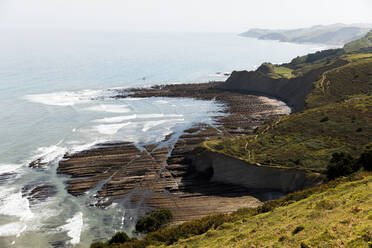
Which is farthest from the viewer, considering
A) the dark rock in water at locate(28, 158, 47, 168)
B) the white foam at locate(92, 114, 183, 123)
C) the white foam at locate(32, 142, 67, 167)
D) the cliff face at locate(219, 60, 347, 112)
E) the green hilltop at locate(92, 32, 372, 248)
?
the cliff face at locate(219, 60, 347, 112)

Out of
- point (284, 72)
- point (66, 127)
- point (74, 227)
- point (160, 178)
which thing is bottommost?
point (74, 227)

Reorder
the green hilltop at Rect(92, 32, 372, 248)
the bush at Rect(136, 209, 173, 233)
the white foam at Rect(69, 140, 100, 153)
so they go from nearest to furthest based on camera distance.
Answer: the green hilltop at Rect(92, 32, 372, 248) → the bush at Rect(136, 209, 173, 233) → the white foam at Rect(69, 140, 100, 153)

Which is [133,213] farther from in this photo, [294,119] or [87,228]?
[294,119]

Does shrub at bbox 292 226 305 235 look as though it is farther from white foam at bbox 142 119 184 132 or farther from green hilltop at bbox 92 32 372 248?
white foam at bbox 142 119 184 132

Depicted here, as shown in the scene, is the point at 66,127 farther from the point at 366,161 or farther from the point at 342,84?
the point at 342,84

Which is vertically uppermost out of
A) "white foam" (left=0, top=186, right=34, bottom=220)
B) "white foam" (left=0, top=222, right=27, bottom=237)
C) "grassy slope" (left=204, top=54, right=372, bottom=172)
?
"grassy slope" (left=204, top=54, right=372, bottom=172)

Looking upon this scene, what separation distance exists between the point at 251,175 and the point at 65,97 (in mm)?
80224

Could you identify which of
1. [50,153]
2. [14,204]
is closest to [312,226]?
[14,204]

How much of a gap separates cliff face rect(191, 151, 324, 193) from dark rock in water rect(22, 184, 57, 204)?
871 inches

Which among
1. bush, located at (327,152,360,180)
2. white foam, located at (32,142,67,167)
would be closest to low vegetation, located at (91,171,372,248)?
bush, located at (327,152,360,180)

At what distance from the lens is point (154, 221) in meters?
36.9

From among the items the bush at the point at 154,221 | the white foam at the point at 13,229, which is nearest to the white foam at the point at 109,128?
the white foam at the point at 13,229

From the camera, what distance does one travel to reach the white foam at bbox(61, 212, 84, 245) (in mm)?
36131

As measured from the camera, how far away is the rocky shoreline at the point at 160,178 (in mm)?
43406
